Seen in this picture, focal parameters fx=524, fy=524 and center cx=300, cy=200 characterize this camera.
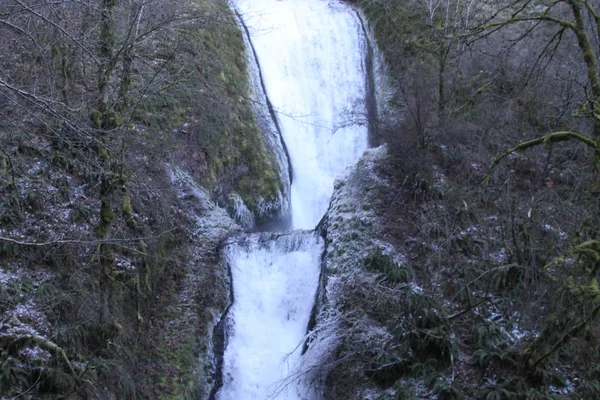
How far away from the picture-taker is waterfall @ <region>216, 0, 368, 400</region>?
9.84 metres

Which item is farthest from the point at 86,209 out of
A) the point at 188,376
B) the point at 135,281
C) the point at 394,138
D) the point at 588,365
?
the point at 588,365

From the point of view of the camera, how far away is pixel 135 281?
9.28m

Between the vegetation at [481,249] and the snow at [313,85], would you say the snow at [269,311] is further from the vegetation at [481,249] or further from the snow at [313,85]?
the snow at [313,85]

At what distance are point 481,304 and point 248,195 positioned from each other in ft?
22.2

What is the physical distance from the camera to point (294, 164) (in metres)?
15.4

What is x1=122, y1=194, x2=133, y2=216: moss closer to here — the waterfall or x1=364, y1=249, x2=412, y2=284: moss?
the waterfall

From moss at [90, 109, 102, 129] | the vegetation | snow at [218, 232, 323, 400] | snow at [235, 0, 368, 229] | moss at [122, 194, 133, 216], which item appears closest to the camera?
the vegetation

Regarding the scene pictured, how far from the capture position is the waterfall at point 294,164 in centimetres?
984

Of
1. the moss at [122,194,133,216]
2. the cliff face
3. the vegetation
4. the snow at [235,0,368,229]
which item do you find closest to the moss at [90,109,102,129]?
the cliff face

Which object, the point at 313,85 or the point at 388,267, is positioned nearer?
the point at 388,267

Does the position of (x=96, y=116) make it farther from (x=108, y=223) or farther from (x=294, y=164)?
(x=294, y=164)

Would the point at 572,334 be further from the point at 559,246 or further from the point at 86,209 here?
the point at 86,209

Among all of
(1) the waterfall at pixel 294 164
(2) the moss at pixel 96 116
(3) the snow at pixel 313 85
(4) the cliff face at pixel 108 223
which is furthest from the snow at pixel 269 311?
(2) the moss at pixel 96 116

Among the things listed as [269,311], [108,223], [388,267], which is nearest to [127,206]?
[108,223]
